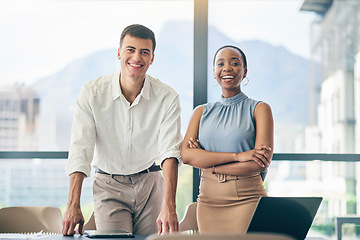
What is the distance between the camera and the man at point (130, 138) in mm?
2678

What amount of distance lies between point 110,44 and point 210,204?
244cm

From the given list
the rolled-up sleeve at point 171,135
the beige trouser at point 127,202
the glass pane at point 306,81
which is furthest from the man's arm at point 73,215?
the glass pane at point 306,81

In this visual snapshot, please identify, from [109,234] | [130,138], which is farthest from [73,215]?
[130,138]

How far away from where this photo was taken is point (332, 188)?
4.50m

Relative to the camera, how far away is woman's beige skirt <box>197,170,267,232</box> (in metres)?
2.60

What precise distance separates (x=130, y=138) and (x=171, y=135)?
243 millimetres

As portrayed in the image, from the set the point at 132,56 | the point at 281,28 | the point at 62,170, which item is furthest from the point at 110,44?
the point at 132,56

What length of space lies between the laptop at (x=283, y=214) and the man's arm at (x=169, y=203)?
0.57m

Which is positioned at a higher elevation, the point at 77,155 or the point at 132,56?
the point at 132,56

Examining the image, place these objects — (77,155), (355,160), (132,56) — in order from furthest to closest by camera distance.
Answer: (355,160) → (132,56) → (77,155)

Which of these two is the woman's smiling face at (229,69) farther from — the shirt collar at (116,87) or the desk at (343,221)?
the desk at (343,221)

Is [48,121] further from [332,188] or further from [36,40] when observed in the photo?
[332,188]

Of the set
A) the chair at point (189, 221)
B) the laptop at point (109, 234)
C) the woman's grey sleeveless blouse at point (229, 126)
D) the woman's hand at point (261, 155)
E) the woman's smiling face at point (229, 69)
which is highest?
the woman's smiling face at point (229, 69)

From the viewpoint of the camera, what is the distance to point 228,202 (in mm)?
2637
